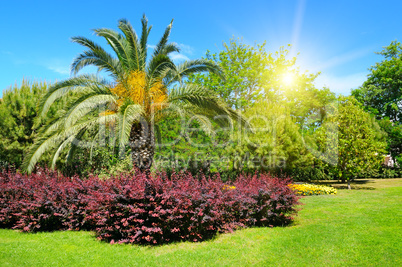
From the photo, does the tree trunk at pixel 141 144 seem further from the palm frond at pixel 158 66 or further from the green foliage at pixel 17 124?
the green foliage at pixel 17 124

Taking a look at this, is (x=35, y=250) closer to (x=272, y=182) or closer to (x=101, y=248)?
(x=101, y=248)

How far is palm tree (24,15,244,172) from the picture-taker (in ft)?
34.2

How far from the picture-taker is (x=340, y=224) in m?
7.83

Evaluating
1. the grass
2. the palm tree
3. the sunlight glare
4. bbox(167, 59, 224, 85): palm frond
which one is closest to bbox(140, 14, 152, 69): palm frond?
the palm tree

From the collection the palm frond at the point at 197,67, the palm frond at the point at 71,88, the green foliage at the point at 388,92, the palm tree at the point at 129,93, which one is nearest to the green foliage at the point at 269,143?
the palm tree at the point at 129,93

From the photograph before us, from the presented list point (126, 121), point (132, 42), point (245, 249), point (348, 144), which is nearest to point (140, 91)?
point (132, 42)

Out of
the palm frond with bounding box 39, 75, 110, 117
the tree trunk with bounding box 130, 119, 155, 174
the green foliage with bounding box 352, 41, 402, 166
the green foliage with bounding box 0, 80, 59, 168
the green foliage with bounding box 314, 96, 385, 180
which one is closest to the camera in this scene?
the palm frond with bounding box 39, 75, 110, 117

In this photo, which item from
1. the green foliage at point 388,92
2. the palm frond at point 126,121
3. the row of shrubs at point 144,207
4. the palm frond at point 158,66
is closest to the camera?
the row of shrubs at point 144,207

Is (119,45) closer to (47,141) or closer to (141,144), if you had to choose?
(141,144)

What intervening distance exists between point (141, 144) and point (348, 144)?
12.8 meters

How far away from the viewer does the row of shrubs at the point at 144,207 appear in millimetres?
6414

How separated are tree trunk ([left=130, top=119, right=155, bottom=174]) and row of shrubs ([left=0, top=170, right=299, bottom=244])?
3.40 meters

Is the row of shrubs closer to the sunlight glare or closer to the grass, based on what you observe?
the grass

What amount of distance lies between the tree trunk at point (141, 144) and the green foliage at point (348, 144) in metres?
11.6
